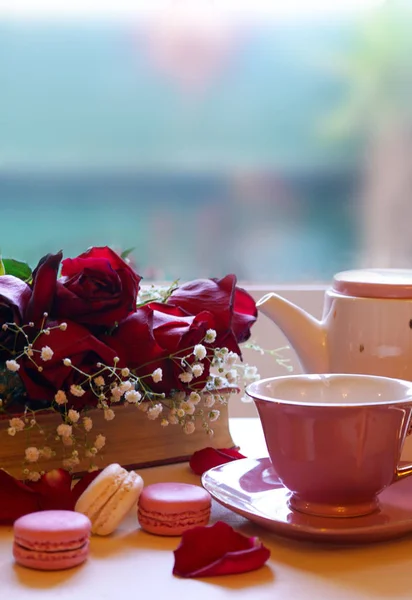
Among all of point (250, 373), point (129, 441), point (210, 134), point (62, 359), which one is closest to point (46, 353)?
point (62, 359)

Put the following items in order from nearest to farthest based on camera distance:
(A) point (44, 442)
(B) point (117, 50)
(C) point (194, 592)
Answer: (C) point (194, 592)
(A) point (44, 442)
(B) point (117, 50)

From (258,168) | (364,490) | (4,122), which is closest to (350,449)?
(364,490)

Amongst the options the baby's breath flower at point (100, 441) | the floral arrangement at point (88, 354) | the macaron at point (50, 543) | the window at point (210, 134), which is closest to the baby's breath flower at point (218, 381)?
the floral arrangement at point (88, 354)

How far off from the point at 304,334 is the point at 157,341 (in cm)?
17

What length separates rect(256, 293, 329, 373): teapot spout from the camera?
0.73 m

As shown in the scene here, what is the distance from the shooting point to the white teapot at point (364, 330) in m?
0.68

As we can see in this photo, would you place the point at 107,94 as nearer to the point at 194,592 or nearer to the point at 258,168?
the point at 258,168

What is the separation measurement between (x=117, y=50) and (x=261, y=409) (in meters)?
1.03

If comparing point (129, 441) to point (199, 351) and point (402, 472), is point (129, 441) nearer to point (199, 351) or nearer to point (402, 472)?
point (199, 351)

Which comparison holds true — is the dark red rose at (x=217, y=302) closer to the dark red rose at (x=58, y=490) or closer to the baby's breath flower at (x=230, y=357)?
the baby's breath flower at (x=230, y=357)

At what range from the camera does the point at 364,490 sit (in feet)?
1.60

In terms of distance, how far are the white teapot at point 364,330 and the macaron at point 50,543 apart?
0.31m

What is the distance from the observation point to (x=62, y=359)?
22.5 inches

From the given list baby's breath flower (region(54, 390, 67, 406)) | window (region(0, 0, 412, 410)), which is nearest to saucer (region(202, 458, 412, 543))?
baby's breath flower (region(54, 390, 67, 406))
